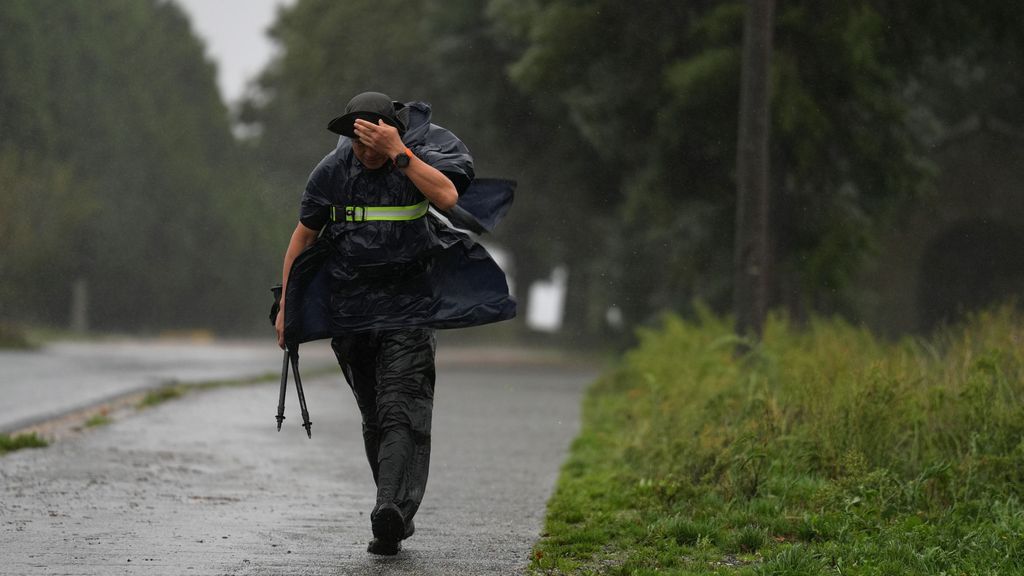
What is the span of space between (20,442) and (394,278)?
4560mm

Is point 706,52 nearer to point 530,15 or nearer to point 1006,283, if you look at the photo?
point 530,15

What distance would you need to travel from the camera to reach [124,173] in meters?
41.4

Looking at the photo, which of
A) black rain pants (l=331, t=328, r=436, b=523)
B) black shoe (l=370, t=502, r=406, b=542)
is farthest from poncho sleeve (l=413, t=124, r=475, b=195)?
black shoe (l=370, t=502, r=406, b=542)

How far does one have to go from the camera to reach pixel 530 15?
813 inches

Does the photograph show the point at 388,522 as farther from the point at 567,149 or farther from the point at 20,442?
the point at 567,149

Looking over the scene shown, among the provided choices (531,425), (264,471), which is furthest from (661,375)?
(264,471)

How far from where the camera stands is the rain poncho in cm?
642

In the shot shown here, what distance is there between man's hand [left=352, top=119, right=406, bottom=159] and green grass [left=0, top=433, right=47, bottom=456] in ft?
15.3

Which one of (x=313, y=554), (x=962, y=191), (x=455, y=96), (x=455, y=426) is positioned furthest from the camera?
(x=455, y=96)

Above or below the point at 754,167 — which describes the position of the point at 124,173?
above

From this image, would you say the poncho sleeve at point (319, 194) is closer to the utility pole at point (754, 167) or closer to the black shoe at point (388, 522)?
the black shoe at point (388, 522)

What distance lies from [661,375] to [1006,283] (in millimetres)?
17945

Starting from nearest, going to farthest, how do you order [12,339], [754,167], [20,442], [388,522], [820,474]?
[388,522], [820,474], [20,442], [754,167], [12,339]

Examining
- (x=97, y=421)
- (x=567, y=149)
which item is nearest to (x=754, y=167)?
(x=97, y=421)
